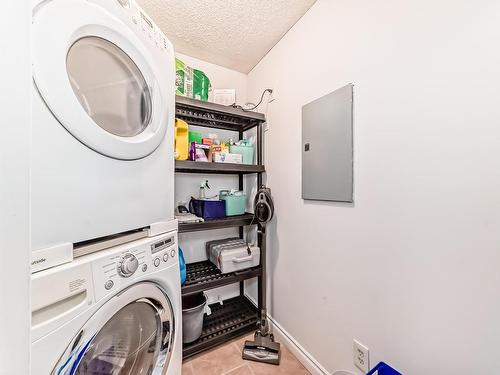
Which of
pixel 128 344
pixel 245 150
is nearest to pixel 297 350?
pixel 128 344

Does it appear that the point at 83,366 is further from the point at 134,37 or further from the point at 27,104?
the point at 134,37

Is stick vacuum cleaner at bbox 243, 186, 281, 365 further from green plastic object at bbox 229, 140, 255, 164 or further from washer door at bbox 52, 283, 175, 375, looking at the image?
washer door at bbox 52, 283, 175, 375

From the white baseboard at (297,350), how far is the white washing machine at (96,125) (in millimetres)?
1182

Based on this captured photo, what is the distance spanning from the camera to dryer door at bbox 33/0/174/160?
0.51 metres

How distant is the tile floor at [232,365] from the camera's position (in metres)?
1.26

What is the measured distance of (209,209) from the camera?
1560 mm

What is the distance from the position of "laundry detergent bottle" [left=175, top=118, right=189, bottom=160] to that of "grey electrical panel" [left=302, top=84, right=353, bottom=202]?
30.4 inches

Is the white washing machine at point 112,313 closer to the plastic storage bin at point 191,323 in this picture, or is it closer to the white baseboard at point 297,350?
the plastic storage bin at point 191,323

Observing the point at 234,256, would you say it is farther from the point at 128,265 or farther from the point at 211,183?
the point at 128,265

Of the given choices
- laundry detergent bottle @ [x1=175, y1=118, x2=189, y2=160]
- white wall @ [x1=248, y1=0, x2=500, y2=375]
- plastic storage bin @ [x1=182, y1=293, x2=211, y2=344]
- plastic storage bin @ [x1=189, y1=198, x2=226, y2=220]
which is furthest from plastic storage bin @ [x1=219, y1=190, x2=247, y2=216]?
plastic storage bin @ [x1=182, y1=293, x2=211, y2=344]

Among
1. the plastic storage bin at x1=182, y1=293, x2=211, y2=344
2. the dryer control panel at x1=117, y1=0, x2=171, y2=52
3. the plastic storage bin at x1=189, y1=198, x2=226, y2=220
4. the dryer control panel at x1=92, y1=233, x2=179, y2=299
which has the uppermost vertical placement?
the dryer control panel at x1=117, y1=0, x2=171, y2=52

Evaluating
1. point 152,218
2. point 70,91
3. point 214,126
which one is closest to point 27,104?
point 70,91

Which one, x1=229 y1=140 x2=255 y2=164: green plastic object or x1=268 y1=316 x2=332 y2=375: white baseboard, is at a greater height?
x1=229 y1=140 x2=255 y2=164: green plastic object

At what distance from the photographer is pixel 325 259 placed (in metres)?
1.18
